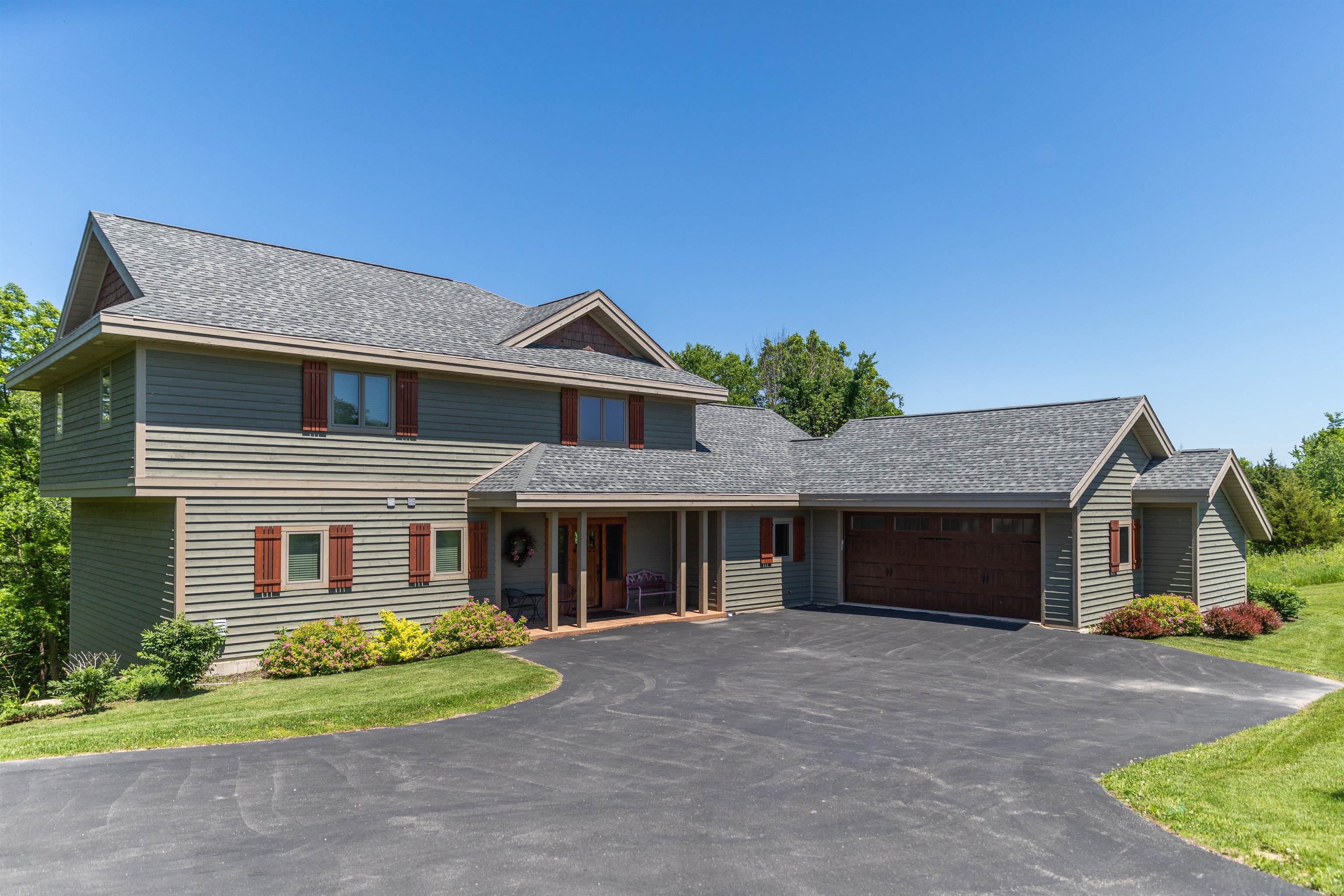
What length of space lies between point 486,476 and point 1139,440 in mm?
17387

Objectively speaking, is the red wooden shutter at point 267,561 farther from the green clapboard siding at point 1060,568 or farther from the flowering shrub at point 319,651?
the green clapboard siding at point 1060,568

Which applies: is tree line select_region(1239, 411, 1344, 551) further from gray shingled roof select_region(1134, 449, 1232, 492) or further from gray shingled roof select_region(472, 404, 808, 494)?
gray shingled roof select_region(472, 404, 808, 494)

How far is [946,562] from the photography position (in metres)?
20.0

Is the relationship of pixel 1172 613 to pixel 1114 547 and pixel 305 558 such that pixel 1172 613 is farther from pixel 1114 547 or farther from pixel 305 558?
pixel 305 558

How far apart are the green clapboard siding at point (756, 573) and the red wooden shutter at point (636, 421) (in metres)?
3.25

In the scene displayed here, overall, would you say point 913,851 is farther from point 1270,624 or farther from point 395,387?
point 1270,624

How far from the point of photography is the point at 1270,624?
19.1m

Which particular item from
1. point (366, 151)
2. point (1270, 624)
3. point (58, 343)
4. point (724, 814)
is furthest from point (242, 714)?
point (1270, 624)

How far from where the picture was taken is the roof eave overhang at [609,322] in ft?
60.7

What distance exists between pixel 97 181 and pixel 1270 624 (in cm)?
3161

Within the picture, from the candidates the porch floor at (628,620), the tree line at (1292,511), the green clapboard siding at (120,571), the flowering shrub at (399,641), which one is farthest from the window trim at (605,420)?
the tree line at (1292,511)

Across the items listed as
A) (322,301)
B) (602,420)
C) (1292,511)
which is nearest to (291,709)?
(322,301)

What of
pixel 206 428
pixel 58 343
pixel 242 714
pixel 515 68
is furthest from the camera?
pixel 515 68

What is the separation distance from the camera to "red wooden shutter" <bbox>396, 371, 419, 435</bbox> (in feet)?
51.9
